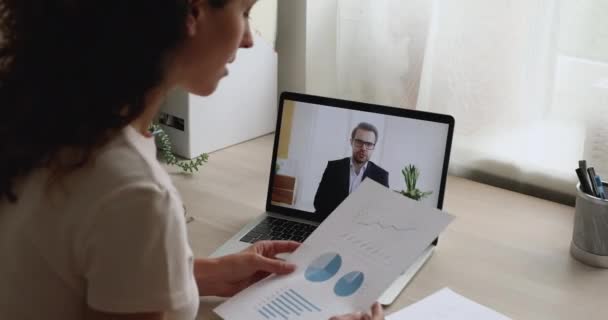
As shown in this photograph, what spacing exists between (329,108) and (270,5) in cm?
45

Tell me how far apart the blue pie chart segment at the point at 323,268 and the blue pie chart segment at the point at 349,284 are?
0.07 ft

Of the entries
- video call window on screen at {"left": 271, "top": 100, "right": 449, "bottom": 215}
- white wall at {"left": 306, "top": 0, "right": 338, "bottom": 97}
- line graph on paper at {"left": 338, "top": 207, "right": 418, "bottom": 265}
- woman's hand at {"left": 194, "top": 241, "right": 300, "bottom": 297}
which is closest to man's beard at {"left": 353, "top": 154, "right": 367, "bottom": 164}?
video call window on screen at {"left": 271, "top": 100, "right": 449, "bottom": 215}

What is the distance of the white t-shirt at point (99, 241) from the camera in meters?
0.56

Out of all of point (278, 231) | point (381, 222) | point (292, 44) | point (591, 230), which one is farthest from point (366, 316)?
point (292, 44)

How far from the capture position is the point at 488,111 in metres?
1.23

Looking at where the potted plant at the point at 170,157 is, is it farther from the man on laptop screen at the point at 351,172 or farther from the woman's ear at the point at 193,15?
the woman's ear at the point at 193,15

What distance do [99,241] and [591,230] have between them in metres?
0.75

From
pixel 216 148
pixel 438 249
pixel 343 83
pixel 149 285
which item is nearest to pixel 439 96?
pixel 343 83

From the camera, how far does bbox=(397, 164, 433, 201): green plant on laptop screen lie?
1054mm

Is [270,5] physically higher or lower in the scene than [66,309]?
higher

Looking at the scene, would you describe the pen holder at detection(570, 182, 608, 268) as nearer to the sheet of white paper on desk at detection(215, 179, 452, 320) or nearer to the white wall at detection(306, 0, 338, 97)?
the sheet of white paper on desk at detection(215, 179, 452, 320)

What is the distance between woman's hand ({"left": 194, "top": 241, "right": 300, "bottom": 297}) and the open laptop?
0.10m

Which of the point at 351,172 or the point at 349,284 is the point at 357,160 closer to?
the point at 351,172

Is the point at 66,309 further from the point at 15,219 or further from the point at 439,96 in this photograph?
the point at 439,96
